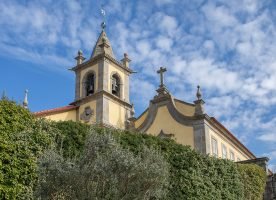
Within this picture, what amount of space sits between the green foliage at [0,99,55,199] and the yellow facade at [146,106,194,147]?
16676mm

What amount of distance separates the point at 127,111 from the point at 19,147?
25404 mm

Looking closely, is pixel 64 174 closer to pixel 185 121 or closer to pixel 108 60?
pixel 185 121

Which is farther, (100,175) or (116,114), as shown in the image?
(116,114)

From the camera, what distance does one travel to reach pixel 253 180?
20.4 meters

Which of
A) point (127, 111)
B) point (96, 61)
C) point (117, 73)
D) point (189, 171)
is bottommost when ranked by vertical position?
point (189, 171)

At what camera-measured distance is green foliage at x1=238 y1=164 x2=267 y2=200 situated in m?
19.9

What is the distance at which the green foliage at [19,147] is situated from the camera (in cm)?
1180

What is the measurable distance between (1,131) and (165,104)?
778 inches

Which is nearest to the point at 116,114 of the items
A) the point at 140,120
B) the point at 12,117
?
the point at 140,120

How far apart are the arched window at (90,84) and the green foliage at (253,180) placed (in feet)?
62.5

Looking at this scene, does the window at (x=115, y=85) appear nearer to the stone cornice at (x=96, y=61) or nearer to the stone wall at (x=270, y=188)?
the stone cornice at (x=96, y=61)

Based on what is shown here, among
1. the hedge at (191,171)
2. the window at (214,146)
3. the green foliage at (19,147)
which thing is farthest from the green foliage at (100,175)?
the window at (214,146)

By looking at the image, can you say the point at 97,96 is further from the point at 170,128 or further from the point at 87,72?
the point at 170,128

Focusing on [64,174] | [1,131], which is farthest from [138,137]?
[64,174]
